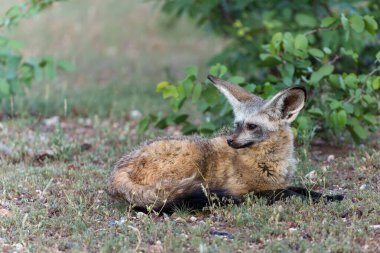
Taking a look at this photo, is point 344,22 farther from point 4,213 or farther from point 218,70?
point 4,213

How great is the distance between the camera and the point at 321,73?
24.8ft

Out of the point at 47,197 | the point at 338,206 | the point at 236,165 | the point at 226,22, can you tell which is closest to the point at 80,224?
the point at 47,197

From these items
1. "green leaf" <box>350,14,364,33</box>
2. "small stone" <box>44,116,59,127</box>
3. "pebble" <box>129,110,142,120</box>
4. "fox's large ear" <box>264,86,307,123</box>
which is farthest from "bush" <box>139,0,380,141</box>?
"small stone" <box>44,116,59,127</box>

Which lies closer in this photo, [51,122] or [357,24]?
[357,24]

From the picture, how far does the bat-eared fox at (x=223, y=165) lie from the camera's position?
5.67 meters

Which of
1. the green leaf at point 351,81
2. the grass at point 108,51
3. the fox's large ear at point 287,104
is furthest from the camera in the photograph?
the grass at point 108,51

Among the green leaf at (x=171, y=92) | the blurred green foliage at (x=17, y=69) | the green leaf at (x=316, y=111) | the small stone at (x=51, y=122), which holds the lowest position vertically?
the small stone at (x=51, y=122)

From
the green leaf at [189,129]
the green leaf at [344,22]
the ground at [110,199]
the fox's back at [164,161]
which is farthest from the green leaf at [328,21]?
the fox's back at [164,161]

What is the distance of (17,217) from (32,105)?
4.81m

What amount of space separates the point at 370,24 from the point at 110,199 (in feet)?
10.4

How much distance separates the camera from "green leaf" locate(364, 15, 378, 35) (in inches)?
286

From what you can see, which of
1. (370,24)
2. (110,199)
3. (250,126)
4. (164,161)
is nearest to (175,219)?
(164,161)

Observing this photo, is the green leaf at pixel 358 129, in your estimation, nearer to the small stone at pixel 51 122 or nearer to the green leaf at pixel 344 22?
the green leaf at pixel 344 22

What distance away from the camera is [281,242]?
487 centimetres
